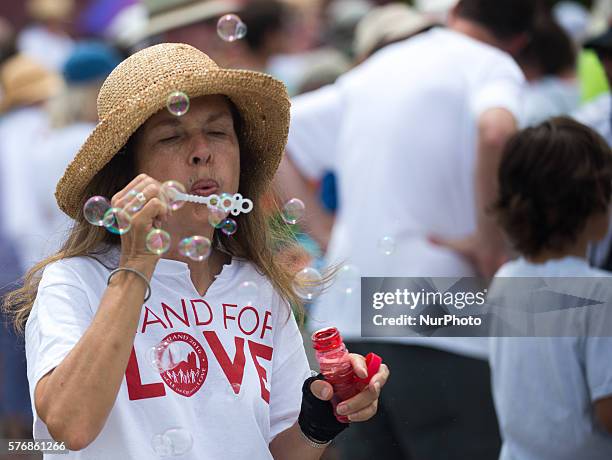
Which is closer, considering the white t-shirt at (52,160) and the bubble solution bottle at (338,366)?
the bubble solution bottle at (338,366)

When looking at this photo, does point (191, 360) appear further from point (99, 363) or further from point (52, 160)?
point (52, 160)

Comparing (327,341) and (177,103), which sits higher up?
(177,103)

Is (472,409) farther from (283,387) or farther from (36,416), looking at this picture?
(36,416)

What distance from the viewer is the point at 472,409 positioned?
3.17m

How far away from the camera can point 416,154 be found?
3607 millimetres

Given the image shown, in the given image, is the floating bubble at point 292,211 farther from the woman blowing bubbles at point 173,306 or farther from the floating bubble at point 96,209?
the floating bubble at point 96,209

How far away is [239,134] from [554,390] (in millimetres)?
1016

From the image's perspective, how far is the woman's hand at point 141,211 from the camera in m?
2.08

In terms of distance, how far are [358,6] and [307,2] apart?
108cm

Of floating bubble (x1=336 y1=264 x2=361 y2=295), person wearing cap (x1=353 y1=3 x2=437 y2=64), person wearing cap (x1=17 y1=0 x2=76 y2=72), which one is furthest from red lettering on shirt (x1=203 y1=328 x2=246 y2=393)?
person wearing cap (x1=17 y1=0 x2=76 y2=72)

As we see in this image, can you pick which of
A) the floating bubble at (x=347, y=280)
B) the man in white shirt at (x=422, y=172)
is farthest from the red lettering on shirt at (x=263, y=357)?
the man in white shirt at (x=422, y=172)

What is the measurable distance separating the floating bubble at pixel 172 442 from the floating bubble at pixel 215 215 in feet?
1.35

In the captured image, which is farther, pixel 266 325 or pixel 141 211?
pixel 266 325

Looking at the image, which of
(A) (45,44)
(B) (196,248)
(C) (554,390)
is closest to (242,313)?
(B) (196,248)
